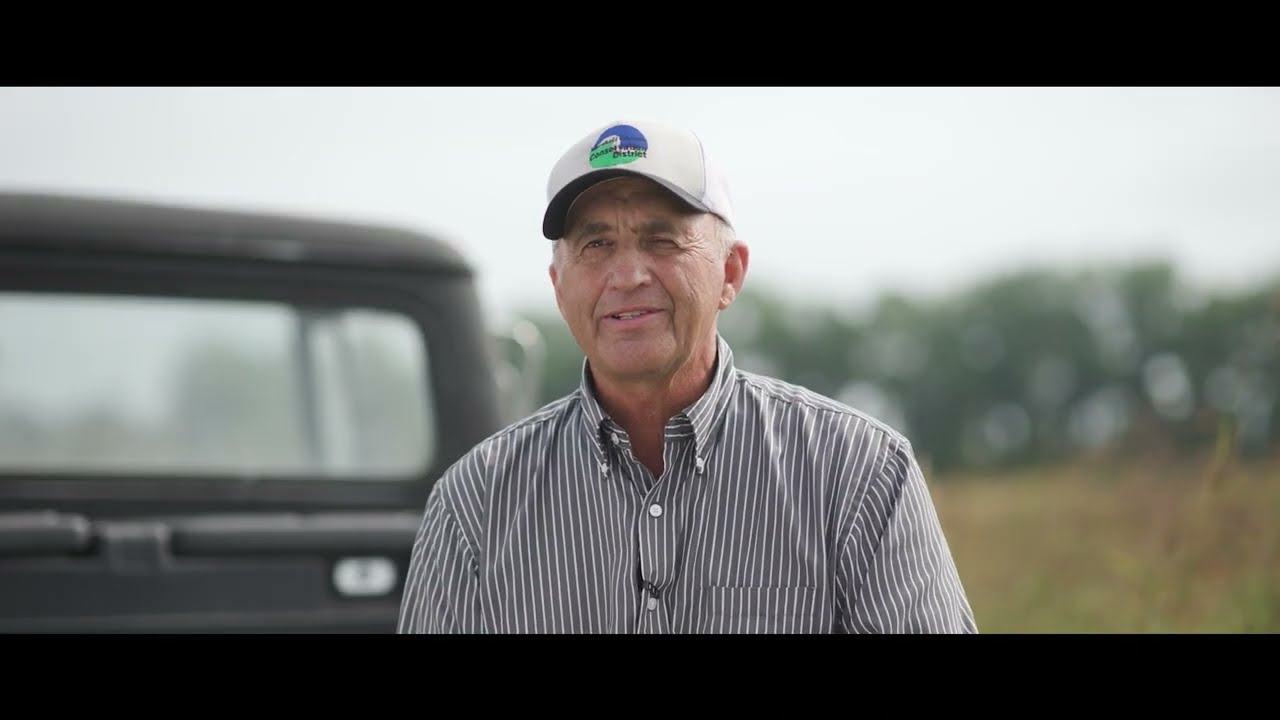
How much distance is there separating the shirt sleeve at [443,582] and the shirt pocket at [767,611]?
0.38 m

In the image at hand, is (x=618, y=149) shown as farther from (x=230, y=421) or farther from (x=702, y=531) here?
(x=230, y=421)

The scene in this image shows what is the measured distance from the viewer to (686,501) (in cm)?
216

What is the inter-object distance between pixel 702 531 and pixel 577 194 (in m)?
0.56

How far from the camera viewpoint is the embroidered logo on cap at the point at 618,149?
6.83 ft

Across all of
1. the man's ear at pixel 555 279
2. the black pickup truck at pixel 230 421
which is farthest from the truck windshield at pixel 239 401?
the man's ear at pixel 555 279

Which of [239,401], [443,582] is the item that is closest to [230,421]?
[239,401]

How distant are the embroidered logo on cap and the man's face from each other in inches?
2.1

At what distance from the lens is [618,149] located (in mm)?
2088

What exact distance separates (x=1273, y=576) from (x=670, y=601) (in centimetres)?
281

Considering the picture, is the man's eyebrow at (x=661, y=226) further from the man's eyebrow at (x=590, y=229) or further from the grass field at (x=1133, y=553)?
the grass field at (x=1133, y=553)

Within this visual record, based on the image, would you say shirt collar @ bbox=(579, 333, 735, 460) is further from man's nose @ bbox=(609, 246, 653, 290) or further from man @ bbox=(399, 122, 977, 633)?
man's nose @ bbox=(609, 246, 653, 290)
